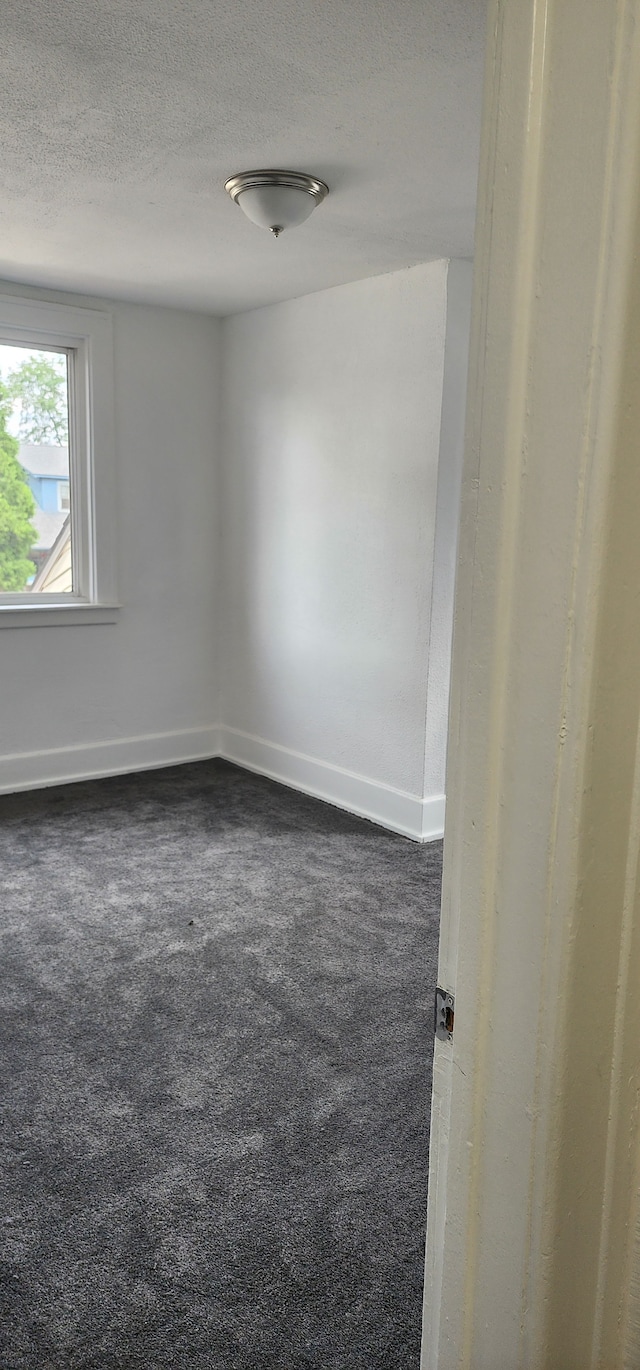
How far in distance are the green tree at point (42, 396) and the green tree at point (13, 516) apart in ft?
0.24

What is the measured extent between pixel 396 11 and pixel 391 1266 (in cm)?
229

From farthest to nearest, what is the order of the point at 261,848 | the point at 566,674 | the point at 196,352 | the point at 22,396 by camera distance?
the point at 196,352, the point at 22,396, the point at 261,848, the point at 566,674

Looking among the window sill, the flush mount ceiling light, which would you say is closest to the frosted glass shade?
the flush mount ceiling light

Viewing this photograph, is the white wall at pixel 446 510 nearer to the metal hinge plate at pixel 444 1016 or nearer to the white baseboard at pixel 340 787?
the white baseboard at pixel 340 787

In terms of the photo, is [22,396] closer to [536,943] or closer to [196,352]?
[196,352]

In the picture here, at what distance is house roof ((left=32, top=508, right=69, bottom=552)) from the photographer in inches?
171

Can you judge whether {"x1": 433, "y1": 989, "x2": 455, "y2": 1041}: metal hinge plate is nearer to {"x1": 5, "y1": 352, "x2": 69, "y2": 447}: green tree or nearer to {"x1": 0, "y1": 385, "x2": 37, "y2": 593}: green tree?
{"x1": 0, "y1": 385, "x2": 37, "y2": 593}: green tree

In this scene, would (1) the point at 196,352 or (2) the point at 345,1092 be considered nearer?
(2) the point at 345,1092

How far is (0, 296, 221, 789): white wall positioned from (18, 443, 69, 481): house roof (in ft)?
0.87

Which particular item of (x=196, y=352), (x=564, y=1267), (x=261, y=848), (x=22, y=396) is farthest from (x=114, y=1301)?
(x=196, y=352)

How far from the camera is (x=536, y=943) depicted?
0.65 m

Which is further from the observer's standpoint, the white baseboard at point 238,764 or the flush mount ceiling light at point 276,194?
the white baseboard at point 238,764

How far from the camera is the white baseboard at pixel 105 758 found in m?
4.34

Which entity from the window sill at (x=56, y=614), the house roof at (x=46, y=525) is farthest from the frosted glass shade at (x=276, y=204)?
the window sill at (x=56, y=614)
